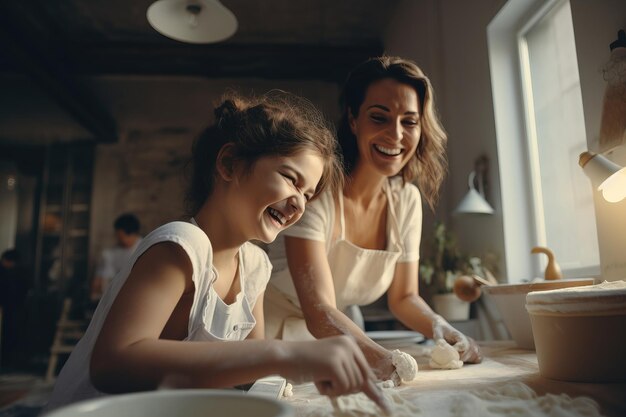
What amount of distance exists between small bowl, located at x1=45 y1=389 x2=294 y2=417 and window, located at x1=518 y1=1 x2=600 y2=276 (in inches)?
70.7

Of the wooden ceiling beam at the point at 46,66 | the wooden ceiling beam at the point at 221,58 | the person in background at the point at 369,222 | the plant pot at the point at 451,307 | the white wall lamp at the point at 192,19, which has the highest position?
the wooden ceiling beam at the point at 221,58

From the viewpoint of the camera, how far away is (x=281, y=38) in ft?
17.0

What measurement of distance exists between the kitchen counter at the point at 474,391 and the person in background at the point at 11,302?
240 inches

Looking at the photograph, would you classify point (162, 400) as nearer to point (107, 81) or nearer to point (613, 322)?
point (613, 322)

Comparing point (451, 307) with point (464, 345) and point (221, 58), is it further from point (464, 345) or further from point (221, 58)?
point (221, 58)

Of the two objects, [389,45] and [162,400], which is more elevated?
[389,45]

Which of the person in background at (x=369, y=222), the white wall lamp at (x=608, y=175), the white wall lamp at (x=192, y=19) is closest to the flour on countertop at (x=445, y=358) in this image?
the person in background at (x=369, y=222)

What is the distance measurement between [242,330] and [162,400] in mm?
646

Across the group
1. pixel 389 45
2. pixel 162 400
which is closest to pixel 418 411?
pixel 162 400

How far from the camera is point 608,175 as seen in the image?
Result: 110 centimetres

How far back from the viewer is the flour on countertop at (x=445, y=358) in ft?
3.59

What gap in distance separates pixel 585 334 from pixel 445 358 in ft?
1.13

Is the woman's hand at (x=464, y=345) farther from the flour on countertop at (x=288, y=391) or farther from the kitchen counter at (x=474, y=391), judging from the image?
the flour on countertop at (x=288, y=391)

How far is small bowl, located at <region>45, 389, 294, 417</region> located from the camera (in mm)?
434
